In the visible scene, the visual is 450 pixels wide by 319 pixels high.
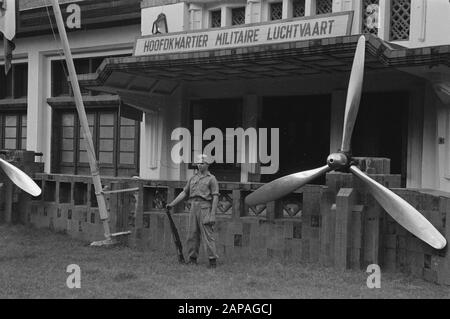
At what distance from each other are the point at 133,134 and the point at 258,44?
24.0ft

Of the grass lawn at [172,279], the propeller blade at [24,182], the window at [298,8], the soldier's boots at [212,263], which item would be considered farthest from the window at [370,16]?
the propeller blade at [24,182]

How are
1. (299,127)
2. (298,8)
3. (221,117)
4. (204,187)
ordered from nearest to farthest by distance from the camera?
(204,187) → (298,8) → (299,127) → (221,117)

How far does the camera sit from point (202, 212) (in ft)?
35.9

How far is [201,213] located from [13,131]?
14.4 meters

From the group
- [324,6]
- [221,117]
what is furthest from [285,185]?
[221,117]

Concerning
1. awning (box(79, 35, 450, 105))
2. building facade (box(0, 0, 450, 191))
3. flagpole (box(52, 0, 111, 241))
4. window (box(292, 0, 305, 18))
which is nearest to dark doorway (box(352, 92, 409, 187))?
building facade (box(0, 0, 450, 191))

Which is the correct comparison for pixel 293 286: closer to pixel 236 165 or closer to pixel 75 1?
pixel 236 165

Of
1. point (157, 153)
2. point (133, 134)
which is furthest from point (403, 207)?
point (133, 134)

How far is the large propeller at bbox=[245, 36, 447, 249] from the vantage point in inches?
384

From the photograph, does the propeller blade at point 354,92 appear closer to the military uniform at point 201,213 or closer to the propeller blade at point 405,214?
the propeller blade at point 405,214

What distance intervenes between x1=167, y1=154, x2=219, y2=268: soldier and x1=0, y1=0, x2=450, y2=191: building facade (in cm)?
361

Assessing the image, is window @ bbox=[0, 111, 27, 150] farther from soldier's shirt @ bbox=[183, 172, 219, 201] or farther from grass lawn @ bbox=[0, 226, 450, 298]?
soldier's shirt @ bbox=[183, 172, 219, 201]

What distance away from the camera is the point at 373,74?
15.5 metres

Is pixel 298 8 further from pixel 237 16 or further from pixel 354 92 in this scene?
pixel 354 92
